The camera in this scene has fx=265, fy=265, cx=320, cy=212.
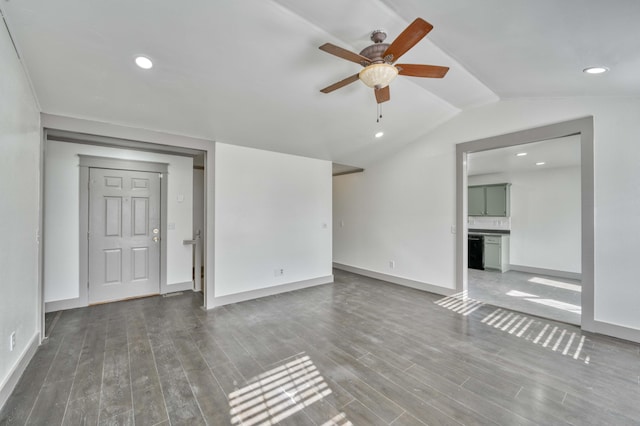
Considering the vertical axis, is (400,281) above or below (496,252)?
below

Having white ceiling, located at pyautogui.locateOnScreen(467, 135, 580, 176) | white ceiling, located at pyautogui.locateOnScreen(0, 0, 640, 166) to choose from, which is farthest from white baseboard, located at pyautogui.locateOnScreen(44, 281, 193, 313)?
white ceiling, located at pyautogui.locateOnScreen(467, 135, 580, 176)

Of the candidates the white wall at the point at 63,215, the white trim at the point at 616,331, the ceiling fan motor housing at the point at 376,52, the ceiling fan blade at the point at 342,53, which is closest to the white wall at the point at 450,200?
the white trim at the point at 616,331

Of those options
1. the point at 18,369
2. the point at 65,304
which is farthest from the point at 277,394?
the point at 65,304

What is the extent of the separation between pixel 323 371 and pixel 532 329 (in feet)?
8.81

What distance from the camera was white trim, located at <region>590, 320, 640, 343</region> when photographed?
2.90 metres

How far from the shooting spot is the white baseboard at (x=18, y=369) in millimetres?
1905

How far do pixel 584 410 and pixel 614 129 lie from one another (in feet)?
9.96

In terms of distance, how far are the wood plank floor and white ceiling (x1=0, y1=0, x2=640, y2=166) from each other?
255 cm

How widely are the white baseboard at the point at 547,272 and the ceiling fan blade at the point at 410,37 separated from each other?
21.6ft

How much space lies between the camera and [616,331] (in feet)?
→ 9.82

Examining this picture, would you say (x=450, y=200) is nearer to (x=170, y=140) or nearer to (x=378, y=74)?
(x=378, y=74)

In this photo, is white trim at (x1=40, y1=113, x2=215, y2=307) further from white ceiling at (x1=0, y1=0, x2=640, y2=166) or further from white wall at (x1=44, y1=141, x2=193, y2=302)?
white wall at (x1=44, y1=141, x2=193, y2=302)

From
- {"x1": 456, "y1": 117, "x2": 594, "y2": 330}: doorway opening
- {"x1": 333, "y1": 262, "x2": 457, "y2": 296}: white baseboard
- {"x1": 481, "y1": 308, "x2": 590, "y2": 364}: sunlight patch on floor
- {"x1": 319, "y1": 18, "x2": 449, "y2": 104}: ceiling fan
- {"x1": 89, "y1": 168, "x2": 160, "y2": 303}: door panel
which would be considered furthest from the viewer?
{"x1": 333, "y1": 262, "x2": 457, "y2": 296}: white baseboard

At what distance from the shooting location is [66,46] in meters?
2.10
